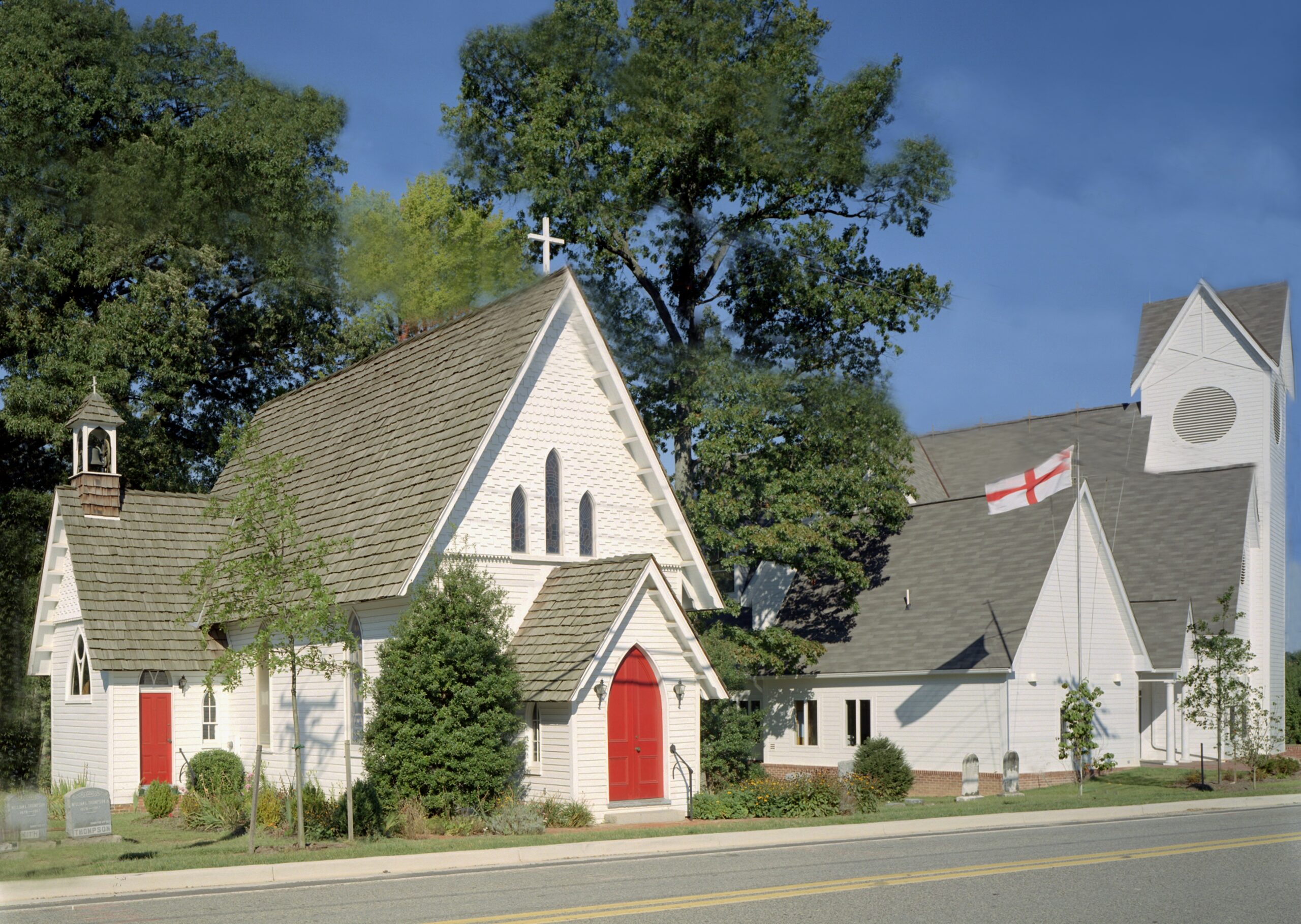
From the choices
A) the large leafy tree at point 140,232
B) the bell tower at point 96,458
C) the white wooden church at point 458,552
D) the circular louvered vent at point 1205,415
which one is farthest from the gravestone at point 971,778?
the large leafy tree at point 140,232

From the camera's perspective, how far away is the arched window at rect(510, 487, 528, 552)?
25938mm

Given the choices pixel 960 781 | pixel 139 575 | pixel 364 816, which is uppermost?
Result: pixel 139 575

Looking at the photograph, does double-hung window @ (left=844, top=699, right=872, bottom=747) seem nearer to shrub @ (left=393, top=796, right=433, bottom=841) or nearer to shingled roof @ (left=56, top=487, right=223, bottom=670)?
shrub @ (left=393, top=796, right=433, bottom=841)

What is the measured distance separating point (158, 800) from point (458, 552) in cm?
746

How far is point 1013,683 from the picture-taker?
32125 millimetres

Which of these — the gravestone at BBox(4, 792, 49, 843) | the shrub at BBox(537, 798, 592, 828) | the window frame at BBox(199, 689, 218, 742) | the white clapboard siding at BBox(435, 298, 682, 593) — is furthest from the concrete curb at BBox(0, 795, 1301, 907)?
the window frame at BBox(199, 689, 218, 742)

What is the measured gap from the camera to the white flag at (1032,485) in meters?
29.2

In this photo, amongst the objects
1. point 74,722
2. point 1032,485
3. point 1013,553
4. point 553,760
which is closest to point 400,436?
point 553,760

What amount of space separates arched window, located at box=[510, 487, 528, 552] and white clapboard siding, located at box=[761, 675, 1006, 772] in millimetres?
12615

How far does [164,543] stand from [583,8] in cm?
1940

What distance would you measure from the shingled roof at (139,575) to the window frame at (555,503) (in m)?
8.84

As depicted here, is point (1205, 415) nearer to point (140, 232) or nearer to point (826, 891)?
point (140, 232)

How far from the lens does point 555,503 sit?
2680 centimetres

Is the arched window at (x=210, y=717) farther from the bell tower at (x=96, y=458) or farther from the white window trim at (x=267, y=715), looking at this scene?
the bell tower at (x=96, y=458)
